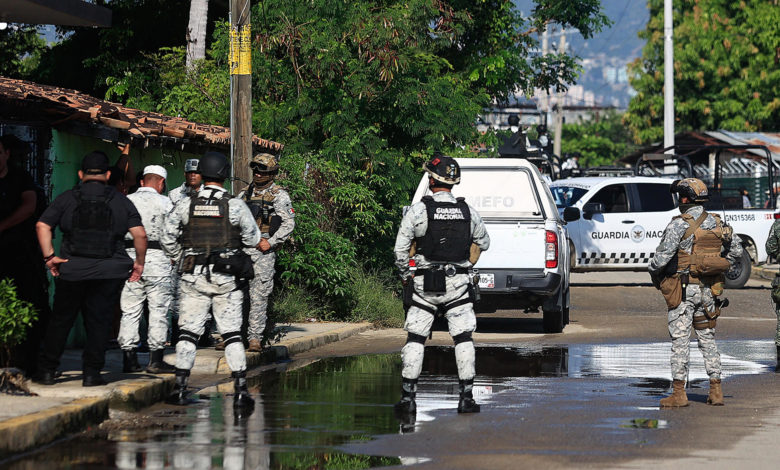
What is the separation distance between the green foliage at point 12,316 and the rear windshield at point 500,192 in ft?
26.7

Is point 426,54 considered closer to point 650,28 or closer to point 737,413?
point 737,413

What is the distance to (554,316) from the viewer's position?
657 inches

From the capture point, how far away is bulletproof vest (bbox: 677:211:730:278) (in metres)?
10.4

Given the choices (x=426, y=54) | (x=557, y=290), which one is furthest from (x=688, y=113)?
(x=557, y=290)

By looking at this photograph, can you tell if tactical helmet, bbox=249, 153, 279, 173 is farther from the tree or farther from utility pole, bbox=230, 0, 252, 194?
the tree

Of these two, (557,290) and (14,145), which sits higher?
(14,145)

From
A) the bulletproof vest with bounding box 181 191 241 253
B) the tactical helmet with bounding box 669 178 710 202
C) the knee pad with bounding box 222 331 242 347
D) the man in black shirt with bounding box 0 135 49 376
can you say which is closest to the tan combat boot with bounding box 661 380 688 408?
the tactical helmet with bounding box 669 178 710 202

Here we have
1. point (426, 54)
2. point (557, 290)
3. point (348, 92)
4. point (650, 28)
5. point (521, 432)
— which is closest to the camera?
point (521, 432)

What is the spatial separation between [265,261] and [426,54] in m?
11.2

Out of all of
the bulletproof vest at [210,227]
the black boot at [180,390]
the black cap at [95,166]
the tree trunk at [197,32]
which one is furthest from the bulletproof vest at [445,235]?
the tree trunk at [197,32]

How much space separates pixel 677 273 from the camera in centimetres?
1039

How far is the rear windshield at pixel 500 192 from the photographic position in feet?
54.8

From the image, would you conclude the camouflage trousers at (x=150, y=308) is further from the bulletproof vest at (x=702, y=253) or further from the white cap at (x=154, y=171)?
the bulletproof vest at (x=702, y=253)

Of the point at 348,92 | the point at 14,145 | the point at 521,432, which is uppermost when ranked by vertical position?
the point at 348,92
